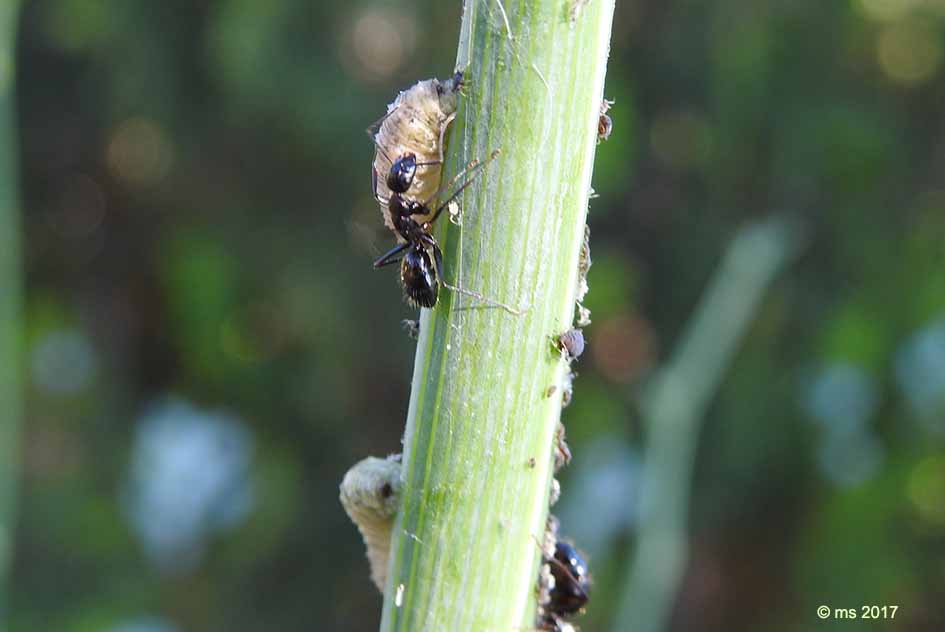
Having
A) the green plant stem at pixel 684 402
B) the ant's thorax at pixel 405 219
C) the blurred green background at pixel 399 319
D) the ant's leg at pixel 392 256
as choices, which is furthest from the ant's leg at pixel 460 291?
the blurred green background at pixel 399 319

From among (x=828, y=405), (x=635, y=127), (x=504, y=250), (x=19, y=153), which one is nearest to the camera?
(x=504, y=250)

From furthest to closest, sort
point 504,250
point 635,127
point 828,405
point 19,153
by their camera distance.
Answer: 1. point 19,153
2. point 635,127
3. point 828,405
4. point 504,250

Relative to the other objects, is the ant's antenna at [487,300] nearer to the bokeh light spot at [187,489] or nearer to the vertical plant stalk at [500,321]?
the vertical plant stalk at [500,321]

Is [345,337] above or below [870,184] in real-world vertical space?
below

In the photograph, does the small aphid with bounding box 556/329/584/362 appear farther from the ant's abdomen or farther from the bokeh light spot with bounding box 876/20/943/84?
the bokeh light spot with bounding box 876/20/943/84

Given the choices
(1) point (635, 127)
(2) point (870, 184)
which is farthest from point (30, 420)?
(2) point (870, 184)

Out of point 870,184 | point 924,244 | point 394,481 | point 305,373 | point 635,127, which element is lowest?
point 394,481

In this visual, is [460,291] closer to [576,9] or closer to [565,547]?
[576,9]

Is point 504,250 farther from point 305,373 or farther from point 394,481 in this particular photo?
point 305,373

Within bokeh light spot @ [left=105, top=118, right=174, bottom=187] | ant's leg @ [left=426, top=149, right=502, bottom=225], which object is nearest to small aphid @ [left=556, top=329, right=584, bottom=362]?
ant's leg @ [left=426, top=149, right=502, bottom=225]
